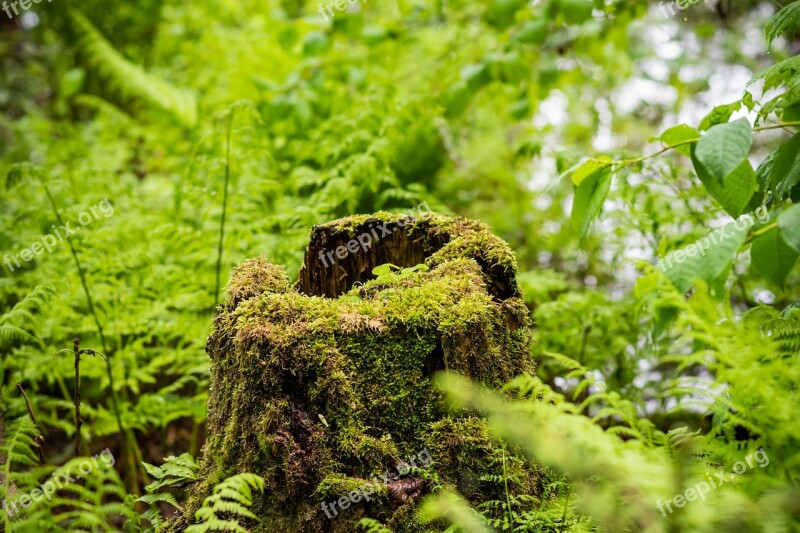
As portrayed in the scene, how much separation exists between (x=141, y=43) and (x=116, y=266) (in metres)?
6.54

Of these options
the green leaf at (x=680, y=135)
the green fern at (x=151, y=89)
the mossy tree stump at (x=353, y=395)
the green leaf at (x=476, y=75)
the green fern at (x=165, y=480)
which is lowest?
the green fern at (x=165, y=480)

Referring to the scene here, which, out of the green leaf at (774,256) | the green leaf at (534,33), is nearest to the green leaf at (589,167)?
the green leaf at (774,256)

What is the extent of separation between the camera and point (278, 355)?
2.10 m

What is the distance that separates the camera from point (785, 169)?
2084mm

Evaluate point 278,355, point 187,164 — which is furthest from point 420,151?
point 278,355

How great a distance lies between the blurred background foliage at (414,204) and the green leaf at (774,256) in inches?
2.9

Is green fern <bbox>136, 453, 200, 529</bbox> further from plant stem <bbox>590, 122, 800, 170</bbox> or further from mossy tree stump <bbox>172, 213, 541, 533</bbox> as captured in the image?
plant stem <bbox>590, 122, 800, 170</bbox>

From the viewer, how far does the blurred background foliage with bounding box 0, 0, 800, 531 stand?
174cm

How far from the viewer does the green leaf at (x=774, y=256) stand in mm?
1722

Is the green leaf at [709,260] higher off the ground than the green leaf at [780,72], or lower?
lower

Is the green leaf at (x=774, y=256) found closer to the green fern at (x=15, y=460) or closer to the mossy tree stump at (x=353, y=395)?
the mossy tree stump at (x=353, y=395)

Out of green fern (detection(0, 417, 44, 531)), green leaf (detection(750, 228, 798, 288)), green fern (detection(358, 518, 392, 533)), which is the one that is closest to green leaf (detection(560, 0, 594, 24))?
green leaf (detection(750, 228, 798, 288))

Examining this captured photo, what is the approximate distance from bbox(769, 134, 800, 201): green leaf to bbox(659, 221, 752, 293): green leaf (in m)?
0.53

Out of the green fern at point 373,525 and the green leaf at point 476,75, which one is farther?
the green leaf at point 476,75
